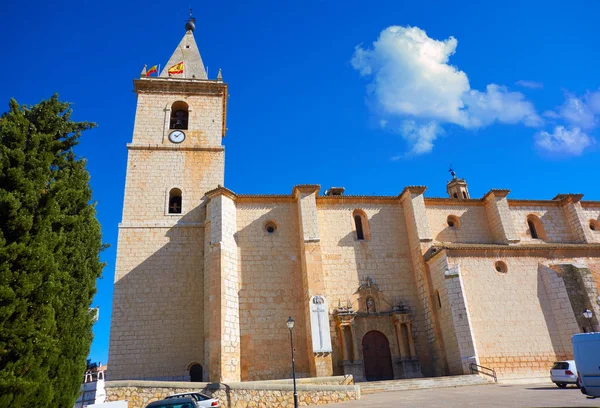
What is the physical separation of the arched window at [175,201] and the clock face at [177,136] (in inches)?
112

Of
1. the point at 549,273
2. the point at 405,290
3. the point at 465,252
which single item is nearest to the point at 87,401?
the point at 405,290

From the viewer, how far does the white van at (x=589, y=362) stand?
28.4 ft

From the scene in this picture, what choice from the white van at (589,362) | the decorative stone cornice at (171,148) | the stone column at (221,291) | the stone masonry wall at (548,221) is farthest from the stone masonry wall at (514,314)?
the decorative stone cornice at (171,148)

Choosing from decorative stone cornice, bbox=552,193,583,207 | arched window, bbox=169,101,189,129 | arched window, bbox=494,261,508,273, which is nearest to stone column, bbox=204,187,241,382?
arched window, bbox=169,101,189,129

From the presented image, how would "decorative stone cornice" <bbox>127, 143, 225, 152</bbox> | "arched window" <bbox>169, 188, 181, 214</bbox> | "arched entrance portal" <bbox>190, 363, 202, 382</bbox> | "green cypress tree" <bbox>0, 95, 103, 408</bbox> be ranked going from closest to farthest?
"green cypress tree" <bbox>0, 95, 103, 408</bbox> → "arched entrance portal" <bbox>190, 363, 202, 382</bbox> → "arched window" <bbox>169, 188, 181, 214</bbox> → "decorative stone cornice" <bbox>127, 143, 225, 152</bbox>

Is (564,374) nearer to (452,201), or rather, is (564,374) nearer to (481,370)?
(481,370)

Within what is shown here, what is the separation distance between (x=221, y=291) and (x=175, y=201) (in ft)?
19.9

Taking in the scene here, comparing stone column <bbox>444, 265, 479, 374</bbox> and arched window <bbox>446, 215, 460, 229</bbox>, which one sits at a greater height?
arched window <bbox>446, 215, 460, 229</bbox>

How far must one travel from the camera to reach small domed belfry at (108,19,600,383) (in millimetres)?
15703

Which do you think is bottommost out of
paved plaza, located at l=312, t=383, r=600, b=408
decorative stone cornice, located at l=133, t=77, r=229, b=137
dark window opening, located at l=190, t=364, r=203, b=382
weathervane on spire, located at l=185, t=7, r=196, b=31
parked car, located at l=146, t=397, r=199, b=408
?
paved plaza, located at l=312, t=383, r=600, b=408

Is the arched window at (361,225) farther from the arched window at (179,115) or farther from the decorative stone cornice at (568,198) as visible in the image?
the decorative stone cornice at (568,198)

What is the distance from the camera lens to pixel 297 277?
1769 cm

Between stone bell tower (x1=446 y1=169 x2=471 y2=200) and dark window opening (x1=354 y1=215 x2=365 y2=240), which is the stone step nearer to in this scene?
dark window opening (x1=354 y1=215 x2=365 y2=240)

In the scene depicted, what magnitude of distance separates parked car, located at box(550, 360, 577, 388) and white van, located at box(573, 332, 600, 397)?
403 cm
